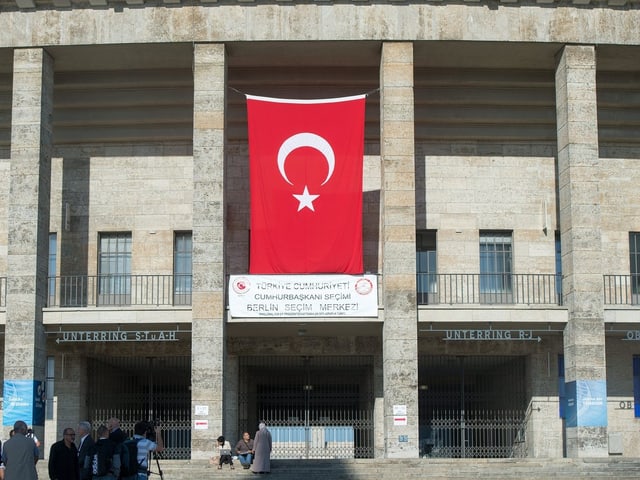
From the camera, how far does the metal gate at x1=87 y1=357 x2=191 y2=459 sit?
104 feet

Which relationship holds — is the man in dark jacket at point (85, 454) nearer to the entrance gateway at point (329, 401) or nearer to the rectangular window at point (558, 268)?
the entrance gateway at point (329, 401)

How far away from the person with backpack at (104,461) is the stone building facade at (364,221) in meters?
12.1

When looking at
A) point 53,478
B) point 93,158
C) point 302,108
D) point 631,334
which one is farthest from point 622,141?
point 53,478

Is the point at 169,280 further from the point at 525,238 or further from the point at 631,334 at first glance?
the point at 631,334

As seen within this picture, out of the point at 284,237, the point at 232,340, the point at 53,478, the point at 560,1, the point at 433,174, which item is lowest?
the point at 53,478

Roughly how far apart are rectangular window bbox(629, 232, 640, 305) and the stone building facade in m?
0.09

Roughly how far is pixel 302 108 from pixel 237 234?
494cm

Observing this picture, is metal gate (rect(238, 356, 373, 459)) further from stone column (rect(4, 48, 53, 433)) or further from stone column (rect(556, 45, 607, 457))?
stone column (rect(4, 48, 53, 433))

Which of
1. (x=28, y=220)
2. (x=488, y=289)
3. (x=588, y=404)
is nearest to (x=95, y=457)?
(x=28, y=220)

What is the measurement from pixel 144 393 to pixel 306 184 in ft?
29.3

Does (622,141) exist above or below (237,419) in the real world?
above

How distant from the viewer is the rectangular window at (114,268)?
31.1m

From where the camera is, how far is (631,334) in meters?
28.7

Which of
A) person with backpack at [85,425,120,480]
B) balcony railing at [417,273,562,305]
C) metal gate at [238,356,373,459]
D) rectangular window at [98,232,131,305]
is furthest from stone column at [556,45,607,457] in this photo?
person with backpack at [85,425,120,480]
